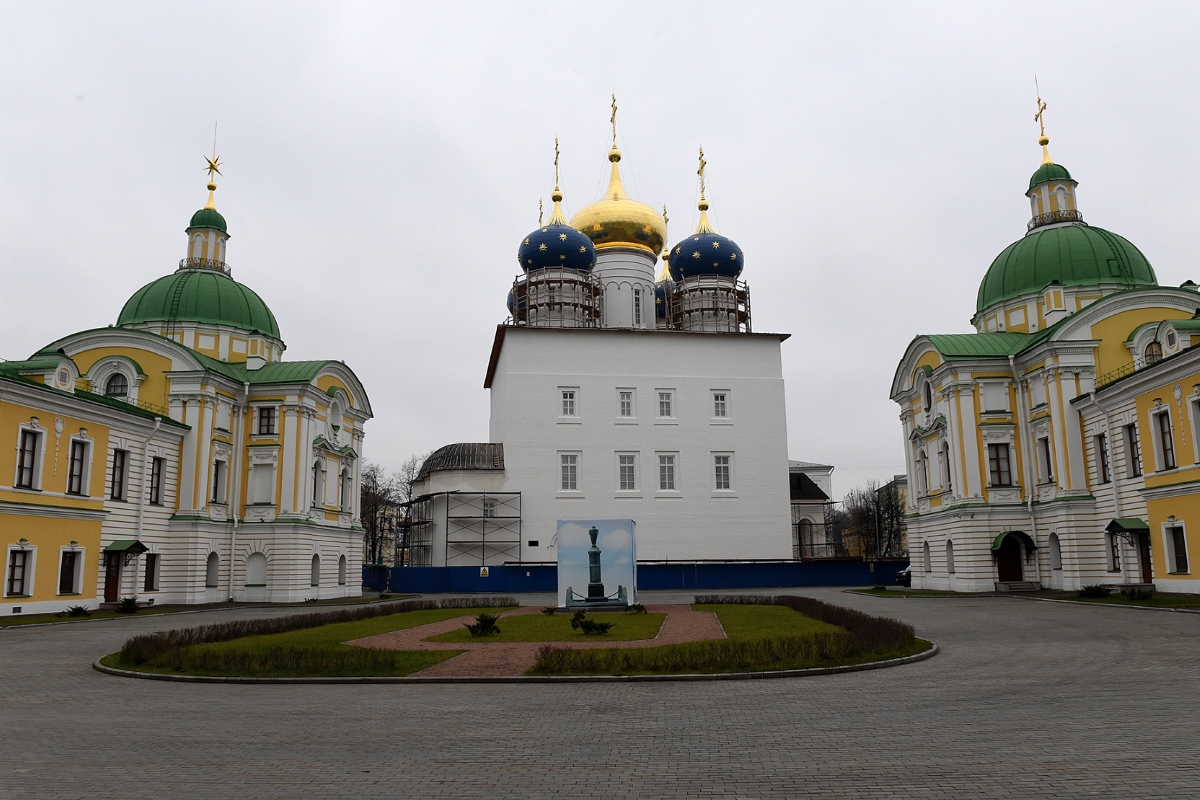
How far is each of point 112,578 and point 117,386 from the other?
27.9 feet

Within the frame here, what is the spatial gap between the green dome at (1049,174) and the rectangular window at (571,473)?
26893mm

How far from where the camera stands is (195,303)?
42438 mm

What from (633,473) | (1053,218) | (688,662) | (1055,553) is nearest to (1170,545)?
(1055,553)

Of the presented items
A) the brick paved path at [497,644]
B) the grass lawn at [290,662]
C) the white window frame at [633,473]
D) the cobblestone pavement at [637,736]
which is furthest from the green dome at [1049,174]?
the grass lawn at [290,662]

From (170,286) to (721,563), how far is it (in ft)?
101

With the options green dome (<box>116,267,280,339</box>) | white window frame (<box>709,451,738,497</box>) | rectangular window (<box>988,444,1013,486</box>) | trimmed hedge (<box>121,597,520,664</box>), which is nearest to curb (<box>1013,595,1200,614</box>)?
rectangular window (<box>988,444,1013,486</box>)

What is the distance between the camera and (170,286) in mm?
43062

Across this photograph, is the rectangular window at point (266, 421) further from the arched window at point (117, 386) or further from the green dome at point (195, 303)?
the arched window at point (117, 386)

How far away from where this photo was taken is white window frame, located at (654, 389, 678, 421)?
53.2 meters

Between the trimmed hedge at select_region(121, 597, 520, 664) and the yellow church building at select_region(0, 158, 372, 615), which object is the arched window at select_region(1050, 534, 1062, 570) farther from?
the yellow church building at select_region(0, 158, 372, 615)

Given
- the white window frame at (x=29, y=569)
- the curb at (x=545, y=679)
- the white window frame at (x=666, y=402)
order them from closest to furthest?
the curb at (x=545, y=679)
the white window frame at (x=29, y=569)
the white window frame at (x=666, y=402)

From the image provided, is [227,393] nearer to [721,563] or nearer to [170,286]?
[170,286]

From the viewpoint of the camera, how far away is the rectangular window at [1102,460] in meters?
34.7

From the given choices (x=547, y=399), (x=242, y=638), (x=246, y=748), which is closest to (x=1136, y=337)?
(x=547, y=399)
